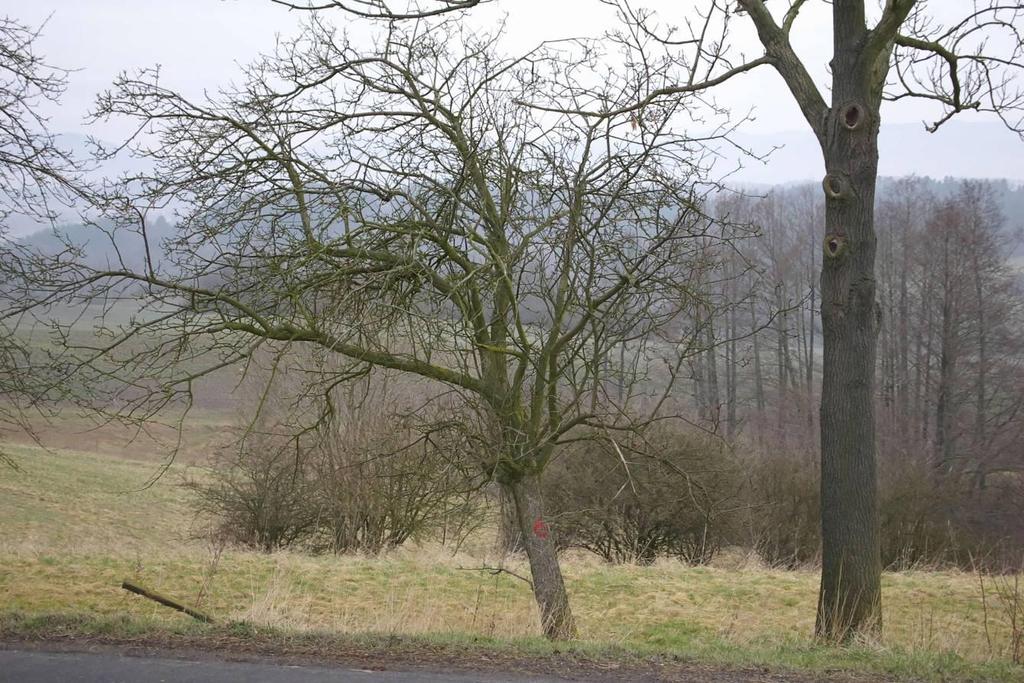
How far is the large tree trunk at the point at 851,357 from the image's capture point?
27.5 ft

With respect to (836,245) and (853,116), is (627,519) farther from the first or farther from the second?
(853,116)

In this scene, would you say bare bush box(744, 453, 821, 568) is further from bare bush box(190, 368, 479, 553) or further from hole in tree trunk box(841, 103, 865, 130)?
hole in tree trunk box(841, 103, 865, 130)

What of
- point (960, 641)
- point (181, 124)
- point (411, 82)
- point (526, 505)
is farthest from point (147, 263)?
point (960, 641)

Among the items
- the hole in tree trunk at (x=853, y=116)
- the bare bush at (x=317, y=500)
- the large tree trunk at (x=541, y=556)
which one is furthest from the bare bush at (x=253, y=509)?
the hole in tree trunk at (x=853, y=116)

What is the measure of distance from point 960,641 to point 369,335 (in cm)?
575

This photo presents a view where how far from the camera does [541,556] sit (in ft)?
30.0

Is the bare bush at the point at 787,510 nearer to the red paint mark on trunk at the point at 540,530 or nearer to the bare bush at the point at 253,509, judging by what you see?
the bare bush at the point at 253,509

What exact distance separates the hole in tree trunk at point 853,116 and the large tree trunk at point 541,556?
4439 mm

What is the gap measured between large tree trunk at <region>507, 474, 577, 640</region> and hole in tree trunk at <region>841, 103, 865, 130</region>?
4439mm

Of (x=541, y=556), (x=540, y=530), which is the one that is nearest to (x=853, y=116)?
(x=540, y=530)

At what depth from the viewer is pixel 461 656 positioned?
6512 millimetres

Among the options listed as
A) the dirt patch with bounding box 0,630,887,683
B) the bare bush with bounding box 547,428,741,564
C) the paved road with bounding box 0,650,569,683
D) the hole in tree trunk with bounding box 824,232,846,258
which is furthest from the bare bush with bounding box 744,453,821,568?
the paved road with bounding box 0,650,569,683

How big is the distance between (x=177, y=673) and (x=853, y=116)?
7109 mm

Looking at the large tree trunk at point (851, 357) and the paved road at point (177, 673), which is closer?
the paved road at point (177, 673)
